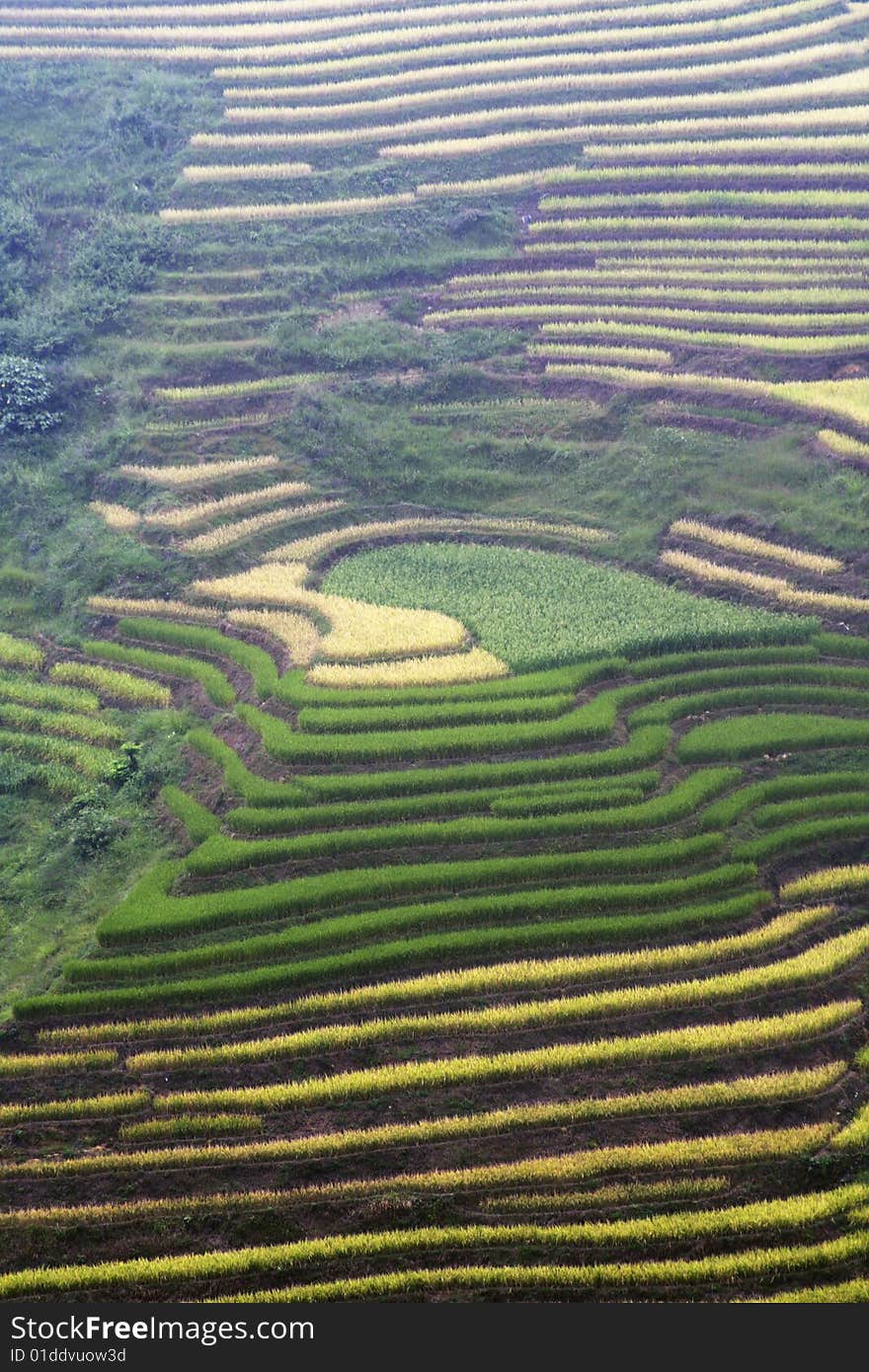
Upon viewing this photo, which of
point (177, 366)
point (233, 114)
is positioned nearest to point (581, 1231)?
point (177, 366)

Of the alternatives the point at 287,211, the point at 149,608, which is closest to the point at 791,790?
the point at 149,608

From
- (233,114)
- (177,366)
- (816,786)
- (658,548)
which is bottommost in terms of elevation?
(816,786)

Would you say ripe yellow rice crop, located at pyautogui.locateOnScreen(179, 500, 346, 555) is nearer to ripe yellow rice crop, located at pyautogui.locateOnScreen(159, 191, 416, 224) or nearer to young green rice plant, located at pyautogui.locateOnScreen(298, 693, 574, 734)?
young green rice plant, located at pyautogui.locateOnScreen(298, 693, 574, 734)

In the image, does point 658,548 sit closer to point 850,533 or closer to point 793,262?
point 850,533

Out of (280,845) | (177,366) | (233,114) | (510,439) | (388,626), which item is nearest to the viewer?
(280,845)

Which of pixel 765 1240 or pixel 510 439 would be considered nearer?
pixel 765 1240

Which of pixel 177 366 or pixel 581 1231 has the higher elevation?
pixel 177 366
